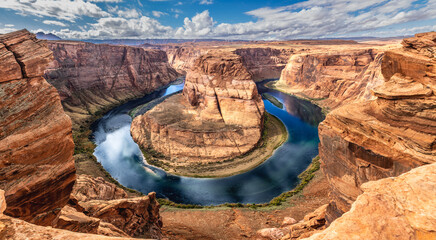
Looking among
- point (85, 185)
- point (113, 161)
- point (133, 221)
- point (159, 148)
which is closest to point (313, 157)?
point (159, 148)

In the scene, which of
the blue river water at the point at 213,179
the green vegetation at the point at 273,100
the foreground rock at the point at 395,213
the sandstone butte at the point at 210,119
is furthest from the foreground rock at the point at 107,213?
the green vegetation at the point at 273,100

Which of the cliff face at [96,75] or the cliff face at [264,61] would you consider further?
the cliff face at [264,61]

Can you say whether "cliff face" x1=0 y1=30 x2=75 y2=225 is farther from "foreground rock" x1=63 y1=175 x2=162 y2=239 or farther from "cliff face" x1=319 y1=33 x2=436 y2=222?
"cliff face" x1=319 y1=33 x2=436 y2=222

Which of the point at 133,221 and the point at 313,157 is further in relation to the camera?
the point at 313,157

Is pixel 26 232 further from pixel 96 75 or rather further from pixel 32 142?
pixel 96 75

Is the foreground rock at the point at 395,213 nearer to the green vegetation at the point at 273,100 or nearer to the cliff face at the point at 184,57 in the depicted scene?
the green vegetation at the point at 273,100

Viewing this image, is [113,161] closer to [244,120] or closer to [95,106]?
[244,120]

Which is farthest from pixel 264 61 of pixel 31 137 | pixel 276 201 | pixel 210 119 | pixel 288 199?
pixel 31 137
